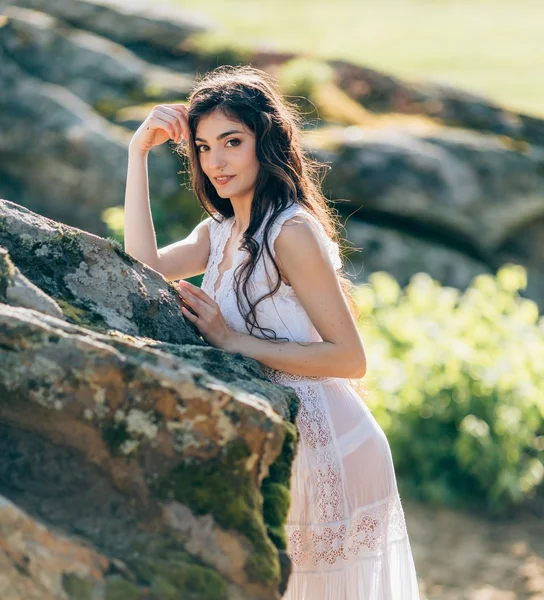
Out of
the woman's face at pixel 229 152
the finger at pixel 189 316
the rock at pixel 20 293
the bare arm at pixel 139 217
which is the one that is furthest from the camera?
the bare arm at pixel 139 217

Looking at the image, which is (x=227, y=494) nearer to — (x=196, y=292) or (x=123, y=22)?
(x=196, y=292)

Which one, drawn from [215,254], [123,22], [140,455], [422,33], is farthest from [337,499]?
[422,33]

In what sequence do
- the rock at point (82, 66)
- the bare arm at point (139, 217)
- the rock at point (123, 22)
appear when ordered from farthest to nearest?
the rock at point (123, 22)
the rock at point (82, 66)
the bare arm at point (139, 217)

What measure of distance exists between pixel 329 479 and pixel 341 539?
0.20 meters

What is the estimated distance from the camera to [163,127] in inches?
124

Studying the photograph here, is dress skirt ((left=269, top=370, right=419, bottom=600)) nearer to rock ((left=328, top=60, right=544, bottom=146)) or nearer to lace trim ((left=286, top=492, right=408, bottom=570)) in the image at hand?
lace trim ((left=286, top=492, right=408, bottom=570))

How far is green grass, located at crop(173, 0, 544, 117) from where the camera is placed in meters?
13.9

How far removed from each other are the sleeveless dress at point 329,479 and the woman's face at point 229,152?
0.18m

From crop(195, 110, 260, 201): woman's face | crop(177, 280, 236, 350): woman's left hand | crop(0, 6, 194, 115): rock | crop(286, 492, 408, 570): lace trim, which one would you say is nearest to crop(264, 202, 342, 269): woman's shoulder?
crop(195, 110, 260, 201): woman's face

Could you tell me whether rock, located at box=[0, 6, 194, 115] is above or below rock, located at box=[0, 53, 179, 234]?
above

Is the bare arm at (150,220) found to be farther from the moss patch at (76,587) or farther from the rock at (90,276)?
the moss patch at (76,587)

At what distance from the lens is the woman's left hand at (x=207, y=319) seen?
2668 millimetres

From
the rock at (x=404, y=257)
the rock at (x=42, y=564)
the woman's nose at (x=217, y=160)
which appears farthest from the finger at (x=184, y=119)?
the rock at (x=404, y=257)

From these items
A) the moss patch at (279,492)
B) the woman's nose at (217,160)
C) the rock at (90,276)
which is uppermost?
the woman's nose at (217,160)
